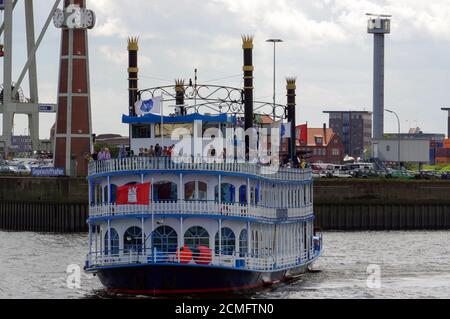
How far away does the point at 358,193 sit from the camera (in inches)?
4680

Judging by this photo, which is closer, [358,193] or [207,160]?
[207,160]

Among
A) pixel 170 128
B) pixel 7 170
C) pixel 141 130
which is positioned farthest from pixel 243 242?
pixel 7 170

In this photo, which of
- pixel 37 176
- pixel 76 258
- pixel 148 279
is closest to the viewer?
pixel 148 279

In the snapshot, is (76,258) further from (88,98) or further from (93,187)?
(88,98)

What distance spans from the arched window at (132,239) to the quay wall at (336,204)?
50244 mm

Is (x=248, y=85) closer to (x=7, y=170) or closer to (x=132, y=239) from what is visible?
(x=132, y=239)

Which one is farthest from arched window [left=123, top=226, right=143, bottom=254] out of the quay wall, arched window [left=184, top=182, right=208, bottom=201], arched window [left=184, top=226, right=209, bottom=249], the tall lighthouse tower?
the tall lighthouse tower

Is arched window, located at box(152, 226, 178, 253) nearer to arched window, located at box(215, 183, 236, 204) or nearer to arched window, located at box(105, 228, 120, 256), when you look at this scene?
arched window, located at box(105, 228, 120, 256)

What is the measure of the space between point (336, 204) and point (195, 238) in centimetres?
5840

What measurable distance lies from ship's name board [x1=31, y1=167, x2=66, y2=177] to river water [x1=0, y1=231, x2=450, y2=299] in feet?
37.3

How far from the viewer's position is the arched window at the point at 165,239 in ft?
196
